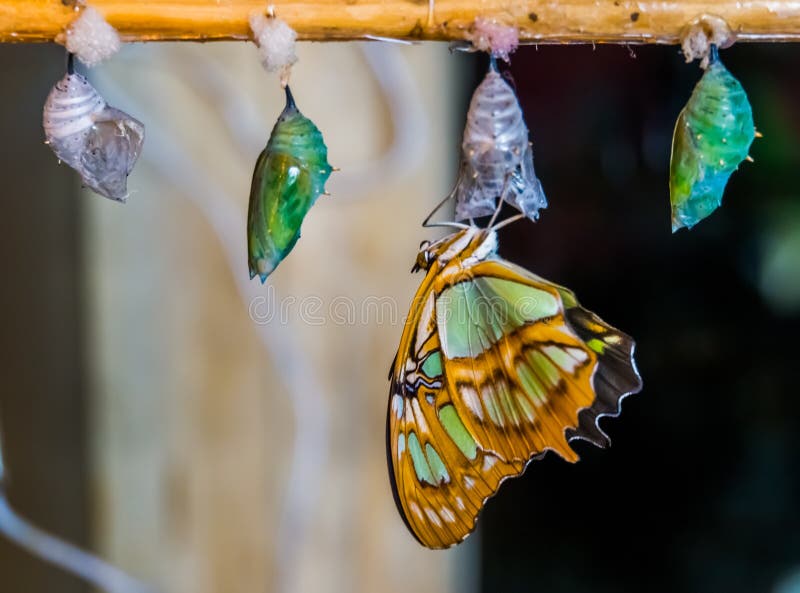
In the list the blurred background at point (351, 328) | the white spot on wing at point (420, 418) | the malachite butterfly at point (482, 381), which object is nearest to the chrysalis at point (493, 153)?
the malachite butterfly at point (482, 381)

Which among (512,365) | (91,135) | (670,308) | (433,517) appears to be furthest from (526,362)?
(670,308)

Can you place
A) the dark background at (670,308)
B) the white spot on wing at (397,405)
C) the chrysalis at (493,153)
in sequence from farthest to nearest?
the dark background at (670,308)
the white spot on wing at (397,405)
the chrysalis at (493,153)

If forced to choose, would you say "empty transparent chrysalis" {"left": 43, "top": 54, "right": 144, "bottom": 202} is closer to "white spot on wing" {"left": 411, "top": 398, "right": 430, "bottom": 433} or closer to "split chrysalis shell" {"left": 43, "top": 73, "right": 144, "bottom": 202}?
"split chrysalis shell" {"left": 43, "top": 73, "right": 144, "bottom": 202}

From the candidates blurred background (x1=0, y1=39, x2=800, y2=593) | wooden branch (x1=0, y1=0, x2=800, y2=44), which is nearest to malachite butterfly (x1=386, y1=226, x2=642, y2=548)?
wooden branch (x1=0, y1=0, x2=800, y2=44)

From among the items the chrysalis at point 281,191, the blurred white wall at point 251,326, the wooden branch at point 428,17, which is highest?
the wooden branch at point 428,17

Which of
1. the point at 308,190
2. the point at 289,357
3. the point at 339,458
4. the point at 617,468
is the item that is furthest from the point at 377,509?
the point at 308,190

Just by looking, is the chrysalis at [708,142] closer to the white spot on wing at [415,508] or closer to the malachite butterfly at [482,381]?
the malachite butterfly at [482,381]
